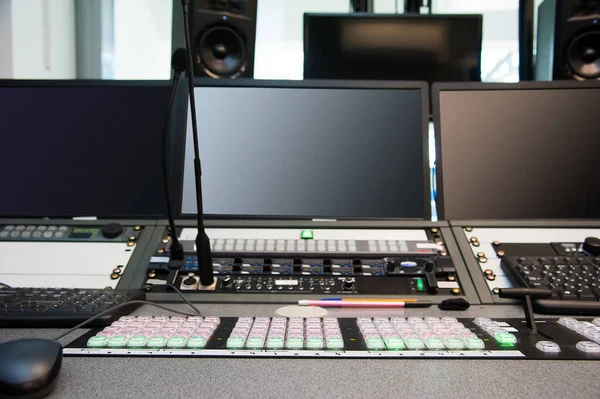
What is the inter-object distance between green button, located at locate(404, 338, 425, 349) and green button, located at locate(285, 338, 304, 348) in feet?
0.40

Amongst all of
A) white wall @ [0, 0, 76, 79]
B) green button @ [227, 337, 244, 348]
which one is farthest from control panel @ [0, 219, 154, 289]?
white wall @ [0, 0, 76, 79]

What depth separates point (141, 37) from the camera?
3486 mm

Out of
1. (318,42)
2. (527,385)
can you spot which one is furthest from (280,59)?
(527,385)

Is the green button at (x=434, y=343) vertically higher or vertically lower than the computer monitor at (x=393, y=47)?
lower

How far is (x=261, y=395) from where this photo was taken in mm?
492

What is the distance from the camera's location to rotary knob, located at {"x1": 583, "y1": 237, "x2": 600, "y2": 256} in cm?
101

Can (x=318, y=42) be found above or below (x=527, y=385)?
above

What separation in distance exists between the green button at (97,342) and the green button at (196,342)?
101mm

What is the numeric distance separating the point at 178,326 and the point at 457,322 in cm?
37

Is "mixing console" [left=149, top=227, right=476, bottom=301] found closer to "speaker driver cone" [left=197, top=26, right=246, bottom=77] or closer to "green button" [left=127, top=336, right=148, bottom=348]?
"green button" [left=127, top=336, right=148, bottom=348]

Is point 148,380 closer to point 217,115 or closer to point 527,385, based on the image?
point 527,385

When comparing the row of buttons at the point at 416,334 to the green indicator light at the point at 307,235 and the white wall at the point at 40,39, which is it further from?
the white wall at the point at 40,39

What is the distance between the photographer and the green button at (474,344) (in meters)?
0.62

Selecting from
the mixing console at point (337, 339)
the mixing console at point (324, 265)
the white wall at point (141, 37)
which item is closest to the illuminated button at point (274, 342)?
the mixing console at point (337, 339)
